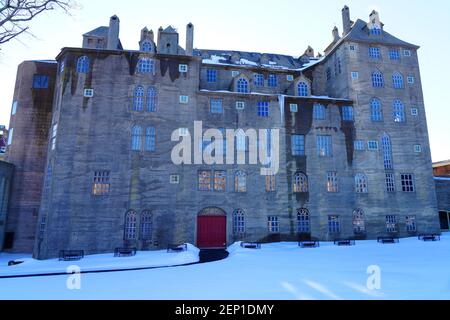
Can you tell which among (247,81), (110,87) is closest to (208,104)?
(247,81)

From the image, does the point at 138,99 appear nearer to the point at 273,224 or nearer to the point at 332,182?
the point at 273,224

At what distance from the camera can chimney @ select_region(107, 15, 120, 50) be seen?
30.0 metres

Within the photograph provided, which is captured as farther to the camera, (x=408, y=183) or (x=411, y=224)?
(x=408, y=183)

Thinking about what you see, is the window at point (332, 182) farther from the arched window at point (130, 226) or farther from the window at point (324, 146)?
the arched window at point (130, 226)

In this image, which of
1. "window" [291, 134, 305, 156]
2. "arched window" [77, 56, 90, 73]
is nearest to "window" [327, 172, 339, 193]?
"window" [291, 134, 305, 156]

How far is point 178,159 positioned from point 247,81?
12.5m

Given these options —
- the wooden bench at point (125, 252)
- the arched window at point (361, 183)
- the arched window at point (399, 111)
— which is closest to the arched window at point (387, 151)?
the arched window at point (399, 111)

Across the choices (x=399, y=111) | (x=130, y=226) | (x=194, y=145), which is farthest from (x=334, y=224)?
(x=130, y=226)

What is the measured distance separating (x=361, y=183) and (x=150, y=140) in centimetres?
2285

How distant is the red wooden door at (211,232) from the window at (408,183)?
20178 mm

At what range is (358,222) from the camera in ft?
98.5

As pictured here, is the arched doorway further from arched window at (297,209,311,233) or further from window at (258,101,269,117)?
window at (258,101,269,117)

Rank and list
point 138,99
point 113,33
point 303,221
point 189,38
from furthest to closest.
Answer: point 189,38, point 113,33, point 303,221, point 138,99

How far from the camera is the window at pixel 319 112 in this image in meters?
31.9
